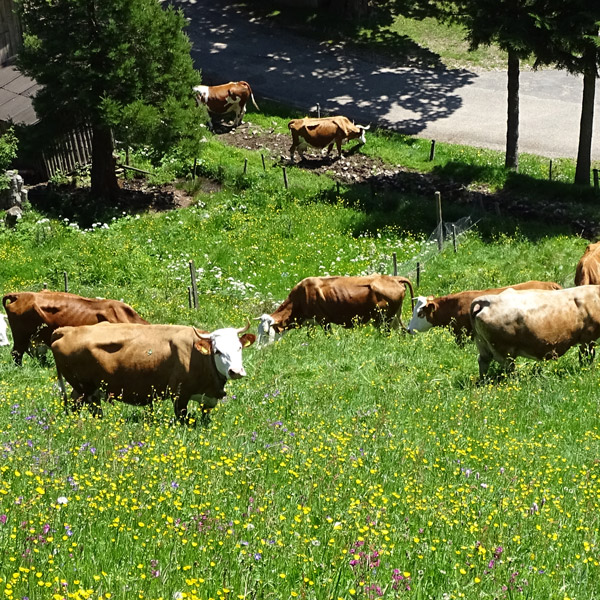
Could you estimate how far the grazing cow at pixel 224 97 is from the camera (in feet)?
98.5

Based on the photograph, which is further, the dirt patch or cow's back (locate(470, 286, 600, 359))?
the dirt patch

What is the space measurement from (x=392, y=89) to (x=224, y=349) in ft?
79.9

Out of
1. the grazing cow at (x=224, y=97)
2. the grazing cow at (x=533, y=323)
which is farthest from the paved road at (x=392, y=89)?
the grazing cow at (x=533, y=323)

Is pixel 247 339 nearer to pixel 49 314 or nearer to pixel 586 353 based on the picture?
pixel 49 314

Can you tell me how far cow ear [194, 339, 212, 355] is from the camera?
11.1 meters

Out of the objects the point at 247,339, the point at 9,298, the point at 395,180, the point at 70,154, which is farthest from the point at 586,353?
the point at 70,154

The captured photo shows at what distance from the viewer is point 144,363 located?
1164 centimetres

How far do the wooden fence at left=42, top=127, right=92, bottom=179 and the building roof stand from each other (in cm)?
112

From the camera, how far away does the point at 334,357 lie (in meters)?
14.9

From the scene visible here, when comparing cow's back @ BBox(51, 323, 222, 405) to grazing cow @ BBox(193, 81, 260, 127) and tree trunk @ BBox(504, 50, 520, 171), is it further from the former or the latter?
grazing cow @ BBox(193, 81, 260, 127)

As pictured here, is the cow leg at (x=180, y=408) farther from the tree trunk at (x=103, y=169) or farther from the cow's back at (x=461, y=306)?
the tree trunk at (x=103, y=169)

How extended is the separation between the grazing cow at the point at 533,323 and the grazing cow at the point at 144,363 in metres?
4.01

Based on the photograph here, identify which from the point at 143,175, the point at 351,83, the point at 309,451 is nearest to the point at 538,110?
the point at 351,83

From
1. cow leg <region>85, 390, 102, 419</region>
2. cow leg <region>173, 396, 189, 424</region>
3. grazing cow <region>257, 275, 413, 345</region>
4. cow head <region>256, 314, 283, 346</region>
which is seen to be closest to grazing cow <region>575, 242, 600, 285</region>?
grazing cow <region>257, 275, 413, 345</region>
